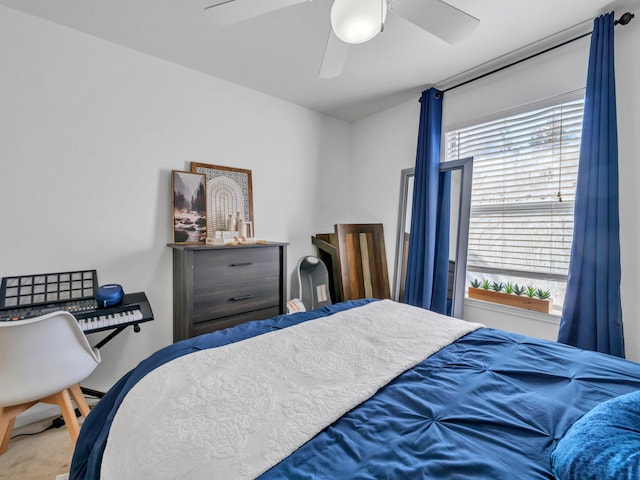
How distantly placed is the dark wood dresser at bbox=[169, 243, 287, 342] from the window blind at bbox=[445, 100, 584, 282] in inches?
69.8

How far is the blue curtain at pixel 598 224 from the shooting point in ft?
5.47

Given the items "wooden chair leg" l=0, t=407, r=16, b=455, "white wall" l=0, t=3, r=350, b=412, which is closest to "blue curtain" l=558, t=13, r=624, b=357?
"white wall" l=0, t=3, r=350, b=412

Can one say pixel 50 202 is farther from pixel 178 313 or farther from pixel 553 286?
pixel 553 286

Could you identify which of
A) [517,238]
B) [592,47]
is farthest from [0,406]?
[592,47]

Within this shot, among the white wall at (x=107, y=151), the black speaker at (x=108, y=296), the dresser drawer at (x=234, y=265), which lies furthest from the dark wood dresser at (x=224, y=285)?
the black speaker at (x=108, y=296)

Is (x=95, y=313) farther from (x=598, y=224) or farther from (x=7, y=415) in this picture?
(x=598, y=224)

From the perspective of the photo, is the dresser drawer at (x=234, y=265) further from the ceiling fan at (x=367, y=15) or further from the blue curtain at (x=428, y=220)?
the ceiling fan at (x=367, y=15)

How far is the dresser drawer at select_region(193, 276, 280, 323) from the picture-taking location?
2139 mm

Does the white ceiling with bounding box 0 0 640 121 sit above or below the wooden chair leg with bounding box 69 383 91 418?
above

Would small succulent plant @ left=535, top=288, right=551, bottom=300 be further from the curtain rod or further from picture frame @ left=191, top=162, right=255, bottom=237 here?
picture frame @ left=191, top=162, right=255, bottom=237

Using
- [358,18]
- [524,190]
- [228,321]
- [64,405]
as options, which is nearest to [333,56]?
[358,18]

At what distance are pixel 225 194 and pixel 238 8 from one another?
5.20ft

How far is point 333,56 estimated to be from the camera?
5.13 feet

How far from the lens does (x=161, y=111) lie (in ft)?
7.47
